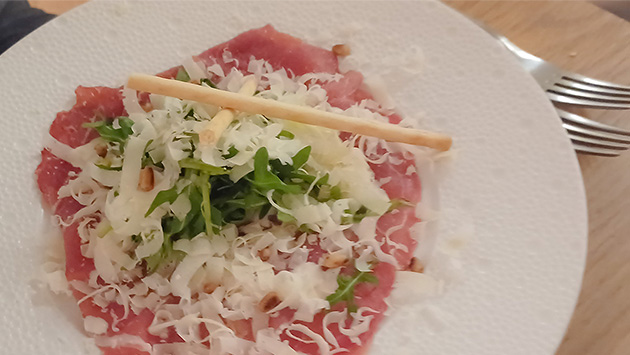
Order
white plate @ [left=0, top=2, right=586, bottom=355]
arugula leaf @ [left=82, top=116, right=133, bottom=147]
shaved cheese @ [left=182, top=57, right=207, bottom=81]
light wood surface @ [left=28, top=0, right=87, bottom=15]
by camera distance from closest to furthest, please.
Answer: white plate @ [left=0, top=2, right=586, bottom=355], arugula leaf @ [left=82, top=116, right=133, bottom=147], shaved cheese @ [left=182, top=57, right=207, bottom=81], light wood surface @ [left=28, top=0, right=87, bottom=15]

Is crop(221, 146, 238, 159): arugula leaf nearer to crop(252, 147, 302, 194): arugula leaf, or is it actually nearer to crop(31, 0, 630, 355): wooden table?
crop(252, 147, 302, 194): arugula leaf

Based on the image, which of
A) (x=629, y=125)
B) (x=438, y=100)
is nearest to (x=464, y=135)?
(x=438, y=100)

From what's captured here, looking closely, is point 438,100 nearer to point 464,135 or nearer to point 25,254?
point 464,135

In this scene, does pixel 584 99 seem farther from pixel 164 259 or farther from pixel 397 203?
pixel 164 259

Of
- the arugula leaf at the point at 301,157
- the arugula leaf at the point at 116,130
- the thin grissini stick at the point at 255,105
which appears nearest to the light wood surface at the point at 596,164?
the thin grissini stick at the point at 255,105

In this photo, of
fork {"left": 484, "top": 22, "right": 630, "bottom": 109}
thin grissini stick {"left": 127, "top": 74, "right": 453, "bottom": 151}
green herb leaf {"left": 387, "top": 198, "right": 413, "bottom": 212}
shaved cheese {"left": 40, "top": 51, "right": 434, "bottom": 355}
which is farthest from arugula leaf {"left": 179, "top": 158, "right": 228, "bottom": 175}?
fork {"left": 484, "top": 22, "right": 630, "bottom": 109}

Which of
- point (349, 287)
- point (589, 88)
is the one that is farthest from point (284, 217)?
point (589, 88)

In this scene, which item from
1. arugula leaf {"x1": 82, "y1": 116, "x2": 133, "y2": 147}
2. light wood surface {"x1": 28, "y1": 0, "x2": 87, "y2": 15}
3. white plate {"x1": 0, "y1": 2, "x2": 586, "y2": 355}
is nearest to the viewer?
white plate {"x1": 0, "y1": 2, "x2": 586, "y2": 355}

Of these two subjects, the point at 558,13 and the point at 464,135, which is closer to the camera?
the point at 464,135
